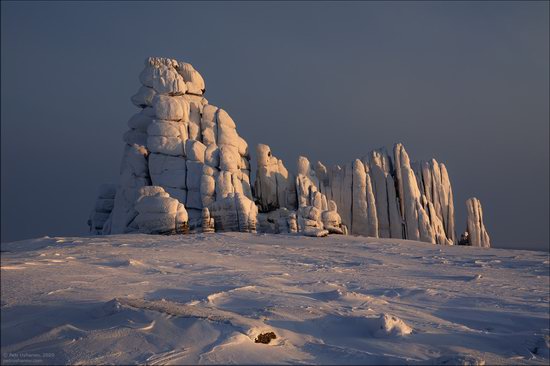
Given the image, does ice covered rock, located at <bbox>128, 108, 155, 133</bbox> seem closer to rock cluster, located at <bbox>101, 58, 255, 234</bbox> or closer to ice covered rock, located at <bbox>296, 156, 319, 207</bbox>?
rock cluster, located at <bbox>101, 58, 255, 234</bbox>

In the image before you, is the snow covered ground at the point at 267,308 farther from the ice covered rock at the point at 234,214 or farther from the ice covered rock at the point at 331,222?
the ice covered rock at the point at 234,214

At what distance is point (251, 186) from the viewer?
3453cm

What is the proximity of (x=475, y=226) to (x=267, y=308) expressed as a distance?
2560 centimetres

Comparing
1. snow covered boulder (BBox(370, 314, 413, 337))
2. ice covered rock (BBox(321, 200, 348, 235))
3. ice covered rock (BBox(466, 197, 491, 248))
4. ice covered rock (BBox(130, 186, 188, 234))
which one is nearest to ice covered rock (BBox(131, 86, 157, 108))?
ice covered rock (BBox(130, 186, 188, 234))

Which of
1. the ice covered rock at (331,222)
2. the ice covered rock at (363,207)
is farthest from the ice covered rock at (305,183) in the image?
the ice covered rock at (363,207)

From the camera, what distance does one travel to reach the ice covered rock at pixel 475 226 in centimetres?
3177

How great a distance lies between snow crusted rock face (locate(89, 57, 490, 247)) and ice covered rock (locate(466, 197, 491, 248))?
2.4 inches

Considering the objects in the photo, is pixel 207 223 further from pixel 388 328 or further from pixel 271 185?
pixel 388 328

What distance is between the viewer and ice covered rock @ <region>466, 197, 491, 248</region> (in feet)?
104

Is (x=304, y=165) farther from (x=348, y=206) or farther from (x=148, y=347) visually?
(x=148, y=347)

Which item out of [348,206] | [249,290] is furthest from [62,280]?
[348,206]

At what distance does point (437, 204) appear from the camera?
109 feet

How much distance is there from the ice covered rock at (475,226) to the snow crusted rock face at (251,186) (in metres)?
0.06

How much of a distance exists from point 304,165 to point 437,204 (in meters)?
8.97
